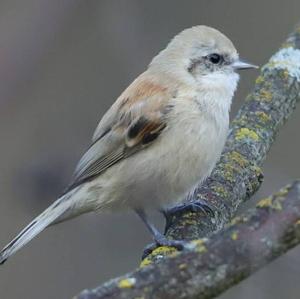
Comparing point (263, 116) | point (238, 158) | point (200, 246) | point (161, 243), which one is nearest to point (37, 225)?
point (161, 243)

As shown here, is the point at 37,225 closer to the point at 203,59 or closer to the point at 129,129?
the point at 129,129

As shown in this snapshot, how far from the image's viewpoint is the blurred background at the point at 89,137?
4.18 meters

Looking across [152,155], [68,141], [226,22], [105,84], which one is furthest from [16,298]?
[226,22]

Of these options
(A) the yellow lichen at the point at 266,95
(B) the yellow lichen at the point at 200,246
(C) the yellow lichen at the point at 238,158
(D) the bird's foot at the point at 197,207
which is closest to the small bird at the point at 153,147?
(D) the bird's foot at the point at 197,207

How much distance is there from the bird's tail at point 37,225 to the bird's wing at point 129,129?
94mm

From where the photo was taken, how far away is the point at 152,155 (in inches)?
162

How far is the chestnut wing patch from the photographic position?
13.6 feet

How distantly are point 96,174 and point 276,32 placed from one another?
3.96 meters

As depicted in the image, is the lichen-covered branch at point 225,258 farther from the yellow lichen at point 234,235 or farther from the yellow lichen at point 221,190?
the yellow lichen at point 221,190

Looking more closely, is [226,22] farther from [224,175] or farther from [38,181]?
[38,181]

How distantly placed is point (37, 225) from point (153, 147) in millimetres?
693

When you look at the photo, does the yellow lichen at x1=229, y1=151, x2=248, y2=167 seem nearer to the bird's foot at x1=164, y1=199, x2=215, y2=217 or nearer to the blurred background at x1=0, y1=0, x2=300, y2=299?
the bird's foot at x1=164, y1=199, x2=215, y2=217

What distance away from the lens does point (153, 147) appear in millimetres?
4141

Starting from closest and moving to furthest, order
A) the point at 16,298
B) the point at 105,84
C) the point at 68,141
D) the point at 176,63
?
the point at 176,63 < the point at 68,141 < the point at 16,298 < the point at 105,84
